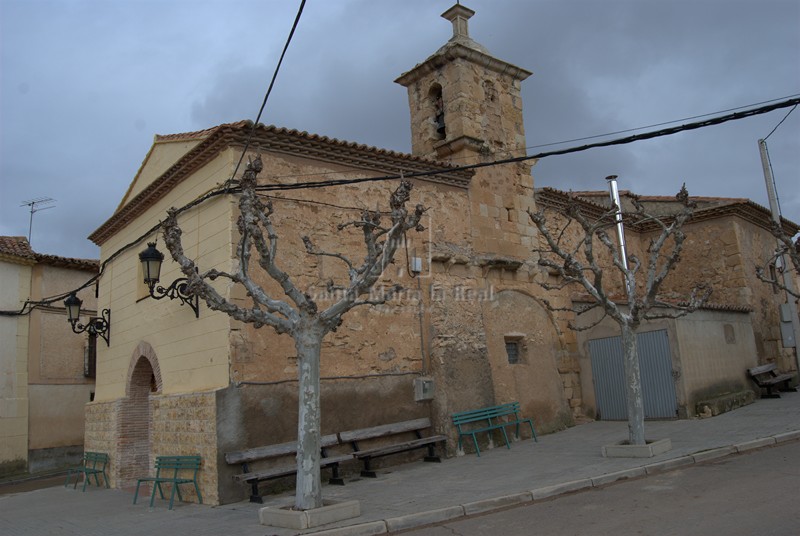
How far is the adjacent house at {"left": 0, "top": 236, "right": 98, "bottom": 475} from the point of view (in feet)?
52.6

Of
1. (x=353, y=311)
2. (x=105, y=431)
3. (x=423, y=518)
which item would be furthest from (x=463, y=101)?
(x=105, y=431)

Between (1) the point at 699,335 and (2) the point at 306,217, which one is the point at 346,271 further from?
(1) the point at 699,335

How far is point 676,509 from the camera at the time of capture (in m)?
6.11

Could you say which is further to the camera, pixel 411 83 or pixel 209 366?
pixel 411 83

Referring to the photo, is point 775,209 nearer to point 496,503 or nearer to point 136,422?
point 496,503

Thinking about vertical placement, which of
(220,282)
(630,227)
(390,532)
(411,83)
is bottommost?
(390,532)

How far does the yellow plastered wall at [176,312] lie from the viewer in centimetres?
965

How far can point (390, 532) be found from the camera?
257 inches

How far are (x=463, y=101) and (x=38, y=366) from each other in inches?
507

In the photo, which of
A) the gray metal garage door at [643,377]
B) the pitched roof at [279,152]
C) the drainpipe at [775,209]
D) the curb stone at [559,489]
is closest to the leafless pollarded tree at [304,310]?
the pitched roof at [279,152]

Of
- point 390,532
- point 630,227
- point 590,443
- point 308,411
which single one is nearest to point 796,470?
point 590,443

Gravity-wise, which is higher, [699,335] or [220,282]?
[220,282]

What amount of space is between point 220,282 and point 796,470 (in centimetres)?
810

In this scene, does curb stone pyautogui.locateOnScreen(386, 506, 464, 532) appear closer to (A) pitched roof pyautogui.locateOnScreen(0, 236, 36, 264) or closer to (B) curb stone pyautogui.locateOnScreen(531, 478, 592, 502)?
(B) curb stone pyautogui.locateOnScreen(531, 478, 592, 502)
